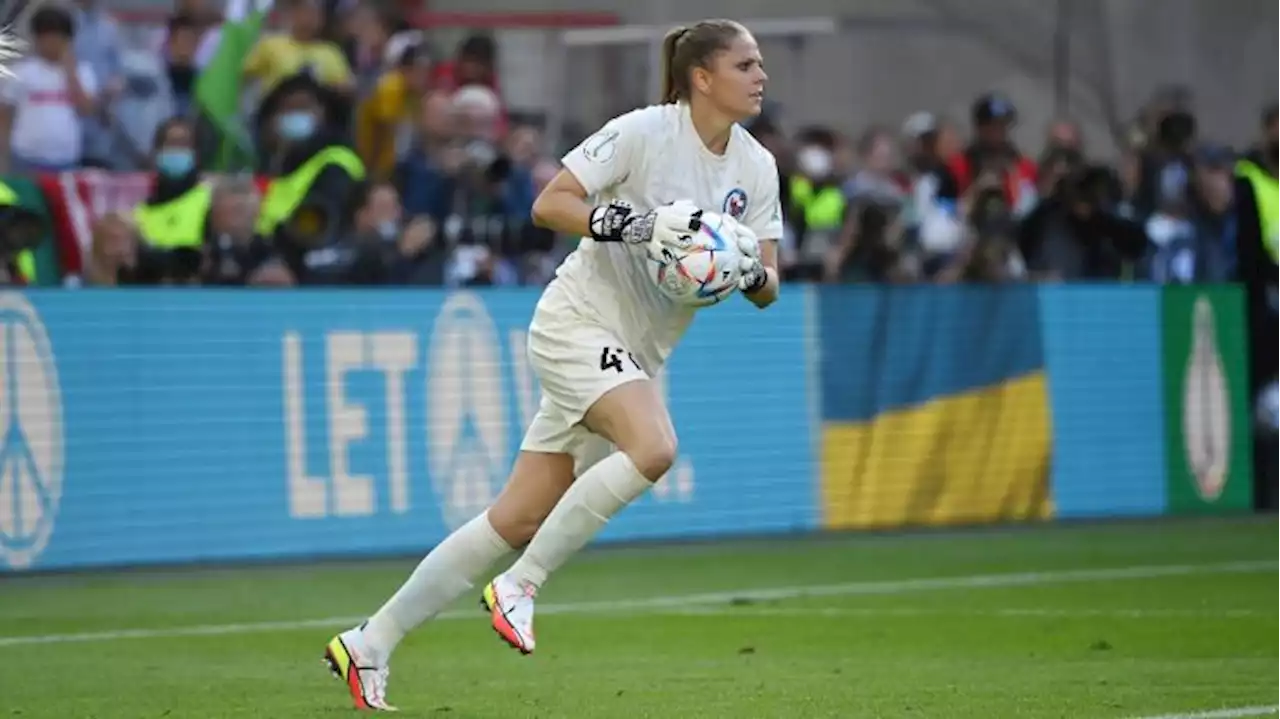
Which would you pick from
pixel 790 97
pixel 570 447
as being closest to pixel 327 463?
pixel 570 447

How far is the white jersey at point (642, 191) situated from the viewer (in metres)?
8.88

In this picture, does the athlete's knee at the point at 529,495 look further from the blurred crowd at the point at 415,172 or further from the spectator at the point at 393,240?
the spectator at the point at 393,240

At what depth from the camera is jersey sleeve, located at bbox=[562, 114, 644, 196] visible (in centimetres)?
882

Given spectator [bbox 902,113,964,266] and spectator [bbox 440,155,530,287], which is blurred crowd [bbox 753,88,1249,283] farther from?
spectator [bbox 440,155,530,287]

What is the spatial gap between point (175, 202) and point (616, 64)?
16.3ft

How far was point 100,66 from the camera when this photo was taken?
17719 mm

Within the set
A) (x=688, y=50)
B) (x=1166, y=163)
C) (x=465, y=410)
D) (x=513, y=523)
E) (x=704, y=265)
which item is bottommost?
(x=465, y=410)

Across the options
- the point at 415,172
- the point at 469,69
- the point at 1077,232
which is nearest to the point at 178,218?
the point at 415,172

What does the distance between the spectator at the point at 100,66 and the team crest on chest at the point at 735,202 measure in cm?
866

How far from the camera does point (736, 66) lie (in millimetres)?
8969

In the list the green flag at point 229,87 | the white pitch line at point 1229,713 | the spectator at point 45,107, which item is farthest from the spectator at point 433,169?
the white pitch line at point 1229,713

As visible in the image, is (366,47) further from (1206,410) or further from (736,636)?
(736,636)

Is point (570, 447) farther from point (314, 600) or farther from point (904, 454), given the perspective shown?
point (904, 454)

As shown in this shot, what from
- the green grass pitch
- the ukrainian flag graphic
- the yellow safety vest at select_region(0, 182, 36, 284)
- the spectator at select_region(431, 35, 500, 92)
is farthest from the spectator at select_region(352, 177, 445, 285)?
the spectator at select_region(431, 35, 500, 92)
